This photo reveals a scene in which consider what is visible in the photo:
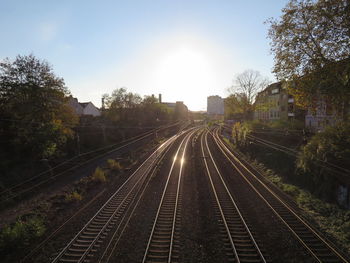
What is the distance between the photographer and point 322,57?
14.6m

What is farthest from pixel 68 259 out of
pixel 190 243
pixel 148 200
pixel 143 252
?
pixel 148 200

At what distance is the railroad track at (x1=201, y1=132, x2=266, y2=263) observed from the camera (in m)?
7.42

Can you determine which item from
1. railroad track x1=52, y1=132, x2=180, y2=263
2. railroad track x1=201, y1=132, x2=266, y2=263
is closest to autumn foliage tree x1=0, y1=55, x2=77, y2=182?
railroad track x1=52, y1=132, x2=180, y2=263

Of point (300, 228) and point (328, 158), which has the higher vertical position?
point (328, 158)

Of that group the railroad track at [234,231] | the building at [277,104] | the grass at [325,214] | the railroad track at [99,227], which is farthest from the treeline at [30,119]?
the building at [277,104]

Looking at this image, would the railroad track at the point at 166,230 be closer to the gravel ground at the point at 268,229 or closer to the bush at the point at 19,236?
the gravel ground at the point at 268,229

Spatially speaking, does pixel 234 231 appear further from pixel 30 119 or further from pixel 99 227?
pixel 30 119

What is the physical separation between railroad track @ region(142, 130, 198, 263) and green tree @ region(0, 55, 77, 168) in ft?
51.0

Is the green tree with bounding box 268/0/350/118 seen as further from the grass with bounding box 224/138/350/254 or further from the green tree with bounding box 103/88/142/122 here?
the green tree with bounding box 103/88/142/122

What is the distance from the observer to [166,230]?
9164 mm

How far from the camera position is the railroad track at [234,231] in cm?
742

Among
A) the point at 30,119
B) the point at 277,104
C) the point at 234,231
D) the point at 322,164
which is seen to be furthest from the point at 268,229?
the point at 277,104

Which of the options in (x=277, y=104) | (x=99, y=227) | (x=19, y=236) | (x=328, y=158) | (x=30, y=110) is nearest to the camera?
(x=19, y=236)

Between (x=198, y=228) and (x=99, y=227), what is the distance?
443 cm
